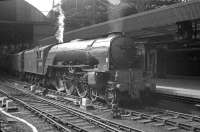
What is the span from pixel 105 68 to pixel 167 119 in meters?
3.43

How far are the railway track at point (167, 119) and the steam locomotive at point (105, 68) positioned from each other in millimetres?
1170

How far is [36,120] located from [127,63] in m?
4.64

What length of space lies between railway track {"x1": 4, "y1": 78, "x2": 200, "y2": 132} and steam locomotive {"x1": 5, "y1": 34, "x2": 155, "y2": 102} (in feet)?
3.84

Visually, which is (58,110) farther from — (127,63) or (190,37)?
(190,37)

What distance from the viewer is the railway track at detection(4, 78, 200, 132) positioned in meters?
8.23

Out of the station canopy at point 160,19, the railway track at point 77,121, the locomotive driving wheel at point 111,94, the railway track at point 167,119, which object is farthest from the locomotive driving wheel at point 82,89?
the station canopy at point 160,19

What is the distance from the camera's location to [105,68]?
11.6m

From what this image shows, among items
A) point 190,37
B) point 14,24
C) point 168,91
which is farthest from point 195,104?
point 14,24

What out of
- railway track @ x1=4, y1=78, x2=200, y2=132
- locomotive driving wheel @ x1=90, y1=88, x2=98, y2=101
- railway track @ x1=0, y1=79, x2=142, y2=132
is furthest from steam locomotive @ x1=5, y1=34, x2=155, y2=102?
railway track @ x1=0, y1=79, x2=142, y2=132

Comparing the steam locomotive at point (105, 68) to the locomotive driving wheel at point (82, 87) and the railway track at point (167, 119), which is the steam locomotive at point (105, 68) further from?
the railway track at point (167, 119)

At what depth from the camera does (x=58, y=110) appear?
433 inches

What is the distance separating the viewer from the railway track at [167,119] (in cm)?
823

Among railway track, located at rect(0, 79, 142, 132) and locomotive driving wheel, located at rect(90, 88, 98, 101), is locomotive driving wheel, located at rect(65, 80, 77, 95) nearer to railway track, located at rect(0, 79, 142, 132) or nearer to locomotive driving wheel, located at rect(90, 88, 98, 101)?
locomotive driving wheel, located at rect(90, 88, 98, 101)

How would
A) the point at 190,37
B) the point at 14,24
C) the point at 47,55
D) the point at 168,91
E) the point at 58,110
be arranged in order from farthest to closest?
1. the point at 14,24
2. the point at 47,55
3. the point at 190,37
4. the point at 168,91
5. the point at 58,110
